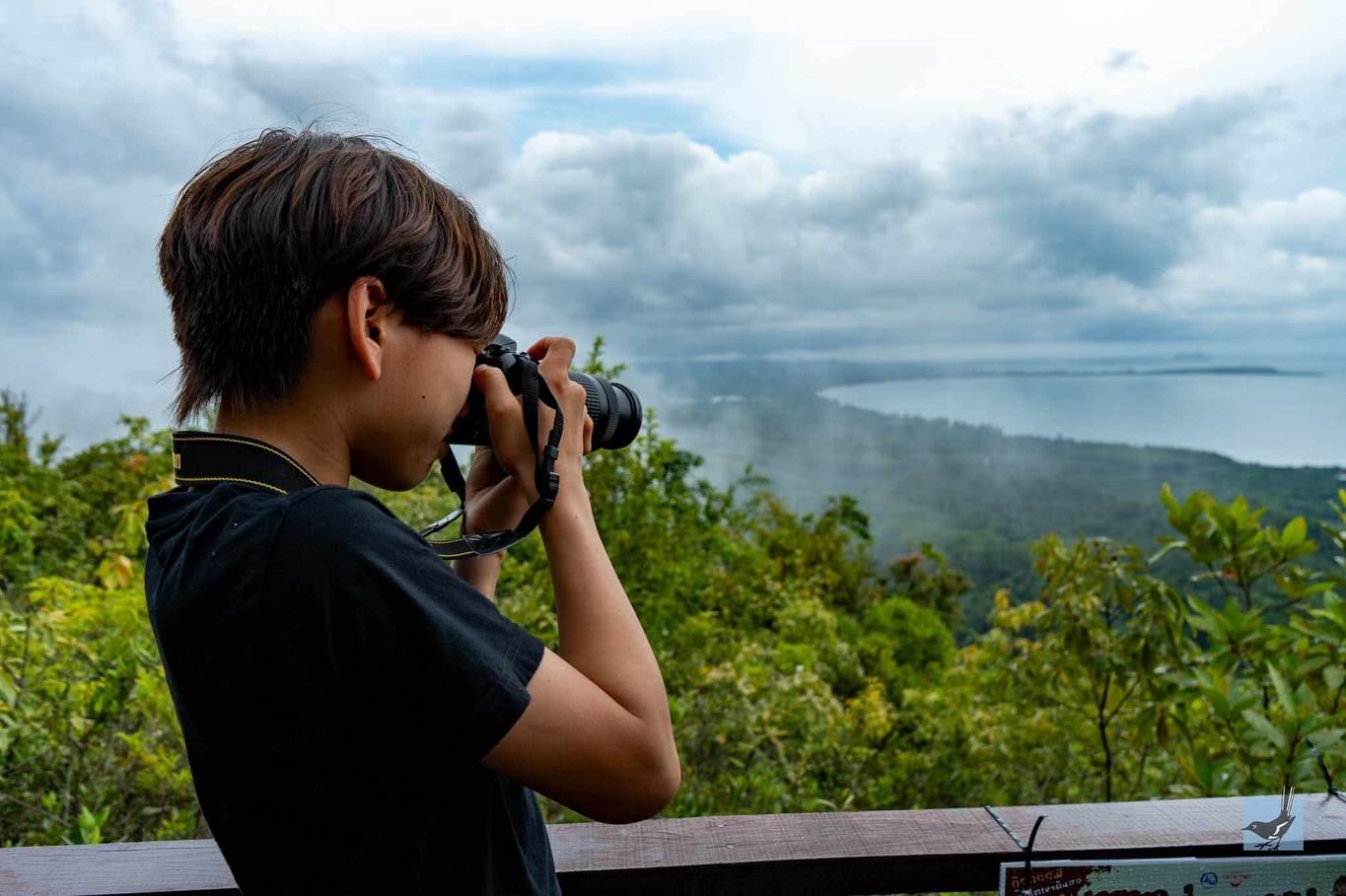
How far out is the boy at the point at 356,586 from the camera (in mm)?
687

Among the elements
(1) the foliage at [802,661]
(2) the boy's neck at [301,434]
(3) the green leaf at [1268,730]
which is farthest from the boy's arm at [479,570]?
(3) the green leaf at [1268,730]

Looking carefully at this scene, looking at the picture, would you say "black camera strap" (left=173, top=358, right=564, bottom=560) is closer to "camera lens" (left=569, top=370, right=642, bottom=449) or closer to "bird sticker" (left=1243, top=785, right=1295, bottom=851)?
"camera lens" (left=569, top=370, right=642, bottom=449)

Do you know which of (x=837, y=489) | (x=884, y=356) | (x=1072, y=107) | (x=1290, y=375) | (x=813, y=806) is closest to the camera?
(x=813, y=806)

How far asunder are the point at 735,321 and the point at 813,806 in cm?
431

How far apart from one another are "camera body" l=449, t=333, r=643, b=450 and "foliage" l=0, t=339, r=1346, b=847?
1.04 metres

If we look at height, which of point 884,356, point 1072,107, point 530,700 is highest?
point 1072,107

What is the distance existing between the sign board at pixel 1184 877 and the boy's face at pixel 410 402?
719 mm

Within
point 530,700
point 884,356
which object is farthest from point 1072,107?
point 530,700

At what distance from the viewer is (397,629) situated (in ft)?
2.24

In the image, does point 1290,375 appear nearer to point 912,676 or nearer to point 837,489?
point 837,489

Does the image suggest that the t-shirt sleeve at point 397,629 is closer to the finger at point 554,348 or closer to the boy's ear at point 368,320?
the boy's ear at point 368,320

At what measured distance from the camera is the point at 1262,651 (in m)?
2.02

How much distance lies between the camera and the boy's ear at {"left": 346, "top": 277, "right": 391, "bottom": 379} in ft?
2.48

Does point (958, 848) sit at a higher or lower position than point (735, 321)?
lower
